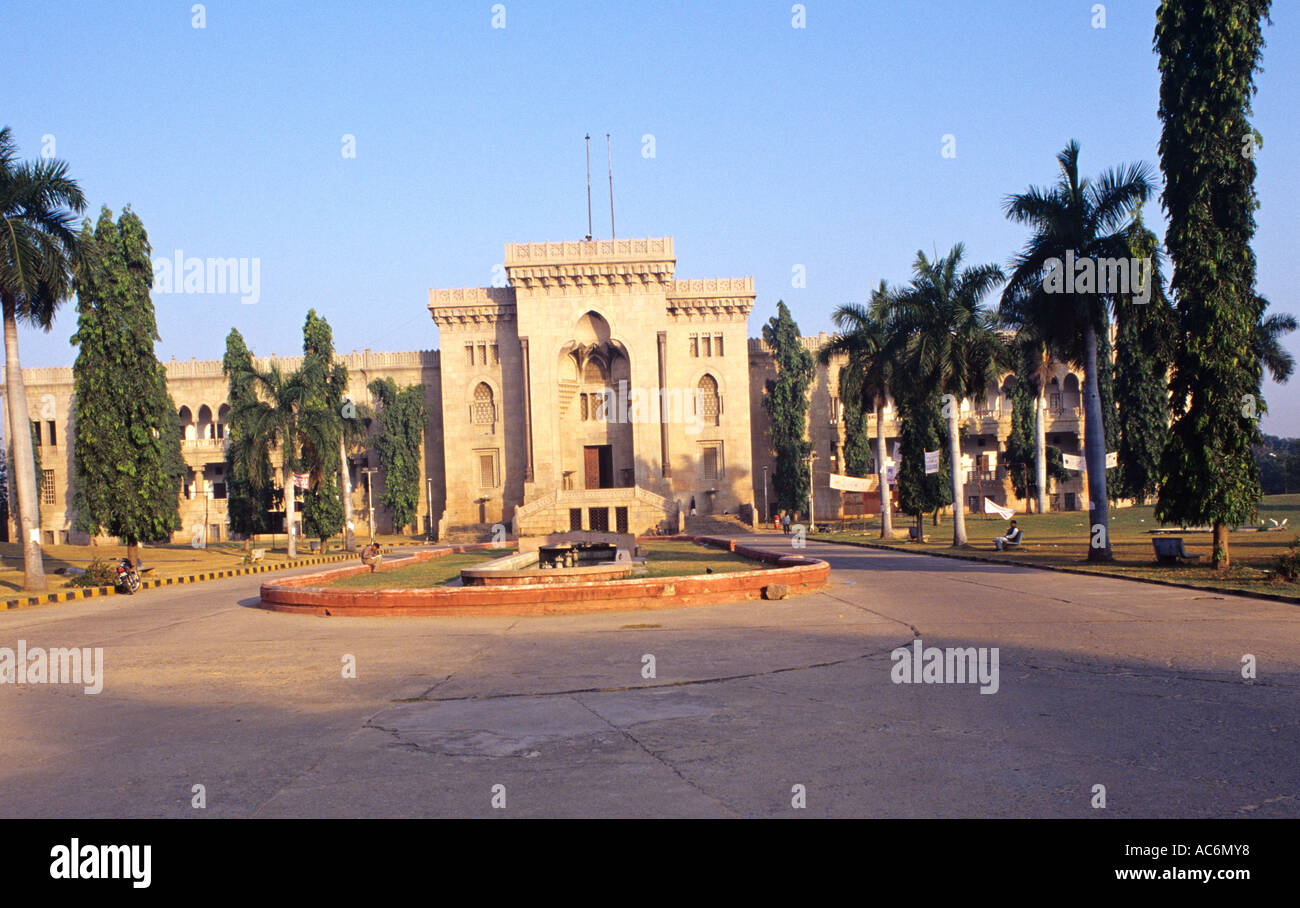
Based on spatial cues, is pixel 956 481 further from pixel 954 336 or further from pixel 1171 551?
pixel 1171 551

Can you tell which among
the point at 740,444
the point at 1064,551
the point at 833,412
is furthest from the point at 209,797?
the point at 833,412

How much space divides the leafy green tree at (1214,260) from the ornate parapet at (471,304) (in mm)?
40645

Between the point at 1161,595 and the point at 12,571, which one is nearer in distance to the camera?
the point at 1161,595

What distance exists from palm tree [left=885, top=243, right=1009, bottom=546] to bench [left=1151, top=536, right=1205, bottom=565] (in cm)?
1044

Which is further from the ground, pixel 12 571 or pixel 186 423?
pixel 186 423

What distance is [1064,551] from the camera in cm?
2570

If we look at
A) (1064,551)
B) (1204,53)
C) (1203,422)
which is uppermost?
(1204,53)

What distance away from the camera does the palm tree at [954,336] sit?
3112 cm

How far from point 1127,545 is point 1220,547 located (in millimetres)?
8860

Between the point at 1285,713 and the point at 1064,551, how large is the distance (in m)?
20.2

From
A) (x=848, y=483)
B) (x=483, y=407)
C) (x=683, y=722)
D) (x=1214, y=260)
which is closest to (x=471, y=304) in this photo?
(x=483, y=407)
